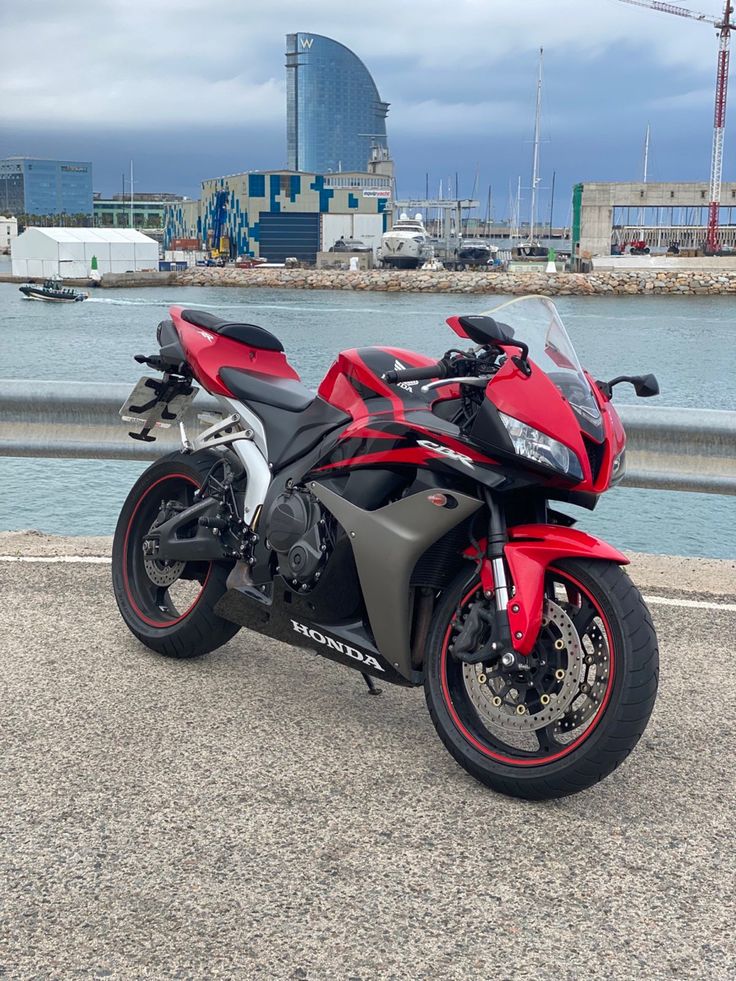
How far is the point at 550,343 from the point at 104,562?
3015mm

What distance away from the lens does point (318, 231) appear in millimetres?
137875

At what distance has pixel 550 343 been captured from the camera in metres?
3.37

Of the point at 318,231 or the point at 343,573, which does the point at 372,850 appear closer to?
the point at 343,573

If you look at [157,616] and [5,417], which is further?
[5,417]

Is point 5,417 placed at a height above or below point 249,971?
above

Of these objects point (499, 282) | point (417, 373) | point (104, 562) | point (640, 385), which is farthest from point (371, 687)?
point (499, 282)

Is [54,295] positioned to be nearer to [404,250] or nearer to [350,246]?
[404,250]

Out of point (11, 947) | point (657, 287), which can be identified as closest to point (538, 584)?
point (11, 947)

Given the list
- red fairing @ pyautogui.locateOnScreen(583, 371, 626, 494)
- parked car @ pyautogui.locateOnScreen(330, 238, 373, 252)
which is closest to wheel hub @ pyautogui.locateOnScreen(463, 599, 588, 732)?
red fairing @ pyautogui.locateOnScreen(583, 371, 626, 494)

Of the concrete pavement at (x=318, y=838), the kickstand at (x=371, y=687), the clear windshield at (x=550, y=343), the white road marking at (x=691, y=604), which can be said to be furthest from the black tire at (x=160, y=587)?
the white road marking at (x=691, y=604)

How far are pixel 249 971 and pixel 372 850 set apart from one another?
574 millimetres

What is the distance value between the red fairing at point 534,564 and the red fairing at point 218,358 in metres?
1.37

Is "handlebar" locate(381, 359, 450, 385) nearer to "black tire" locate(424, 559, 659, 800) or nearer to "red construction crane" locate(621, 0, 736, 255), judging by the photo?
"black tire" locate(424, 559, 659, 800)

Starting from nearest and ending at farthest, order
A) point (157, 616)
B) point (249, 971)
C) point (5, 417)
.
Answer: point (249, 971) < point (157, 616) < point (5, 417)
